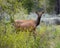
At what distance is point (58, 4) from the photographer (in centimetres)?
2858

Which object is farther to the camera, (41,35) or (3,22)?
(41,35)

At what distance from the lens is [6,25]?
26.8 feet

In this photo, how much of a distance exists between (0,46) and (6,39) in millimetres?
245

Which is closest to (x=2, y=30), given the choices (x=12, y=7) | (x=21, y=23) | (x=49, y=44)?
(x=12, y=7)

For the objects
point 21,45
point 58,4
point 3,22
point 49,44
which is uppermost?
point 3,22

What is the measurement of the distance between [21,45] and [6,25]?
72cm

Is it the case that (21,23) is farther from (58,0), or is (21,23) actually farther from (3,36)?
(58,0)

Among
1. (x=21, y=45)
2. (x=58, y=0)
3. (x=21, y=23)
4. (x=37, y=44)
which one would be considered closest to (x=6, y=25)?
(x=21, y=45)

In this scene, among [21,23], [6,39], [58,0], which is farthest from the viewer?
[58,0]

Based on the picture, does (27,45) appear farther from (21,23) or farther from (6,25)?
(21,23)

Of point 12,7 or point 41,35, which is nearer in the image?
point 12,7

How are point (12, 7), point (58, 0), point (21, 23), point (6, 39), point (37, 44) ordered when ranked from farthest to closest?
point (58, 0) → point (21, 23) → point (37, 44) → point (12, 7) → point (6, 39)

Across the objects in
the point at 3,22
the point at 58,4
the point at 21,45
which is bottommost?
the point at 58,4

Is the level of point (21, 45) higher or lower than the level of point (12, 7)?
lower
